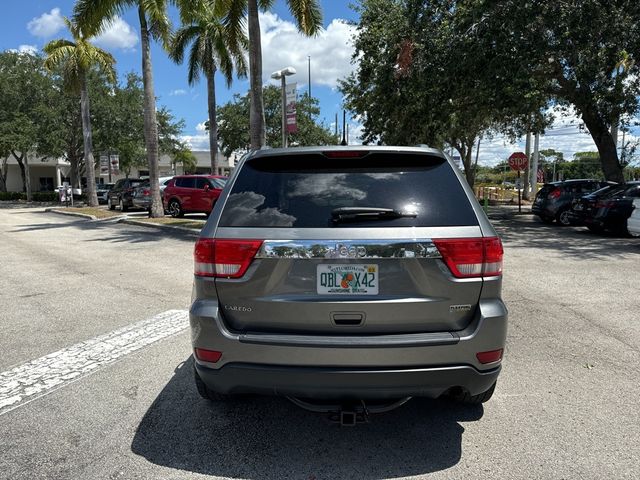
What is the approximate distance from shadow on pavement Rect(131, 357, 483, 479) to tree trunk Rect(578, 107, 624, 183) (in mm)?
19595

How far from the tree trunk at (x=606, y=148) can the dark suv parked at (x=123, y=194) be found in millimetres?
20421

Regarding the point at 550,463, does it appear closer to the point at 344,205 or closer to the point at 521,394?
the point at 521,394

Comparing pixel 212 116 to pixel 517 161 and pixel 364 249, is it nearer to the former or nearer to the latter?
pixel 517 161

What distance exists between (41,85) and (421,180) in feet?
126

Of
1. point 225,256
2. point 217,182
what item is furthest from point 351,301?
point 217,182

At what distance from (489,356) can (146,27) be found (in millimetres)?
19675

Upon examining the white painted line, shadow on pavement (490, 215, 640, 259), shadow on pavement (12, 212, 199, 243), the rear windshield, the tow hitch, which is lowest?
the white painted line

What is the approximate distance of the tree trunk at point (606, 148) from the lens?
1969 cm

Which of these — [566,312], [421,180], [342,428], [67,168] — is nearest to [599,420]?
[342,428]

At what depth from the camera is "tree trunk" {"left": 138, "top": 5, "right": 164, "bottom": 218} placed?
18.7 metres

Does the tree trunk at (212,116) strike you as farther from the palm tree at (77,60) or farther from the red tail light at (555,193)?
the red tail light at (555,193)

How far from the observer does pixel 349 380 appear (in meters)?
Result: 2.73

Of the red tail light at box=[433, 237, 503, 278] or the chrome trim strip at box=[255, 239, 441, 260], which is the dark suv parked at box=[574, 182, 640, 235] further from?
the chrome trim strip at box=[255, 239, 441, 260]

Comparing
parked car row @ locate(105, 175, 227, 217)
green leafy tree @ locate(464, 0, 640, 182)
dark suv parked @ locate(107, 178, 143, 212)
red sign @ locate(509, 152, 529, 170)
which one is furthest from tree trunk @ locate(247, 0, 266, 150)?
red sign @ locate(509, 152, 529, 170)
